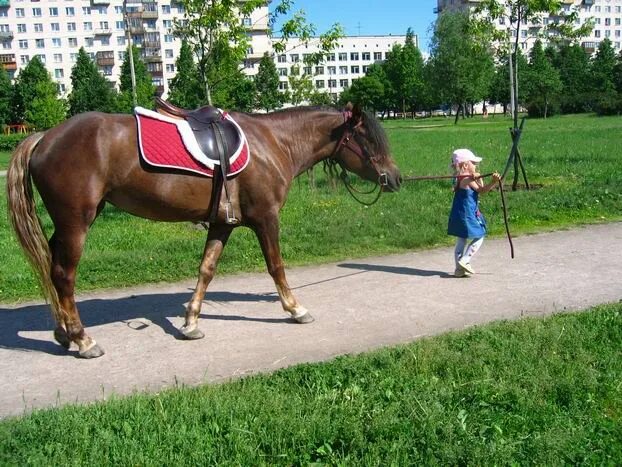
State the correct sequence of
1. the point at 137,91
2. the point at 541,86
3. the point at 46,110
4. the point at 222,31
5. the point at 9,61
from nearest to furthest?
the point at 222,31 → the point at 137,91 → the point at 46,110 → the point at 541,86 → the point at 9,61

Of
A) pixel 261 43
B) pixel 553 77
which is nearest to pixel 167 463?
pixel 553 77

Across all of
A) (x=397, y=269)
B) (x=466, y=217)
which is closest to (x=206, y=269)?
(x=397, y=269)

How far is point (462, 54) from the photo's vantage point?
2547 inches

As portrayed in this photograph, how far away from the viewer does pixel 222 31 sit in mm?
11391

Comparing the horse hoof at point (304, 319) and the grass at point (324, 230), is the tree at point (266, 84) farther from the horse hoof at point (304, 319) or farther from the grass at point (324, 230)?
the horse hoof at point (304, 319)

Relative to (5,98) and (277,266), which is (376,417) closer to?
(277,266)

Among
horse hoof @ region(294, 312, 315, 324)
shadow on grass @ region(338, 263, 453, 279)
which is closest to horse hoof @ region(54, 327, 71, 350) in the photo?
horse hoof @ region(294, 312, 315, 324)

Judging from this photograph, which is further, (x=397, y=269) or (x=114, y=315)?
(x=397, y=269)

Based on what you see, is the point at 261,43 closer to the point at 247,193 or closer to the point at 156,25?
the point at 156,25

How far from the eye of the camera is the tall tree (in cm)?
6994

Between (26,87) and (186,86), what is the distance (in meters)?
45.5

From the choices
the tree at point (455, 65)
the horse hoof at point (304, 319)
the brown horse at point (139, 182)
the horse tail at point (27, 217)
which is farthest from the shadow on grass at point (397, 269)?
the tree at point (455, 65)

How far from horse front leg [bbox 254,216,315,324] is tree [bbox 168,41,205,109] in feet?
24.7

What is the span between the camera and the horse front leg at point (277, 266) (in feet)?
19.4
